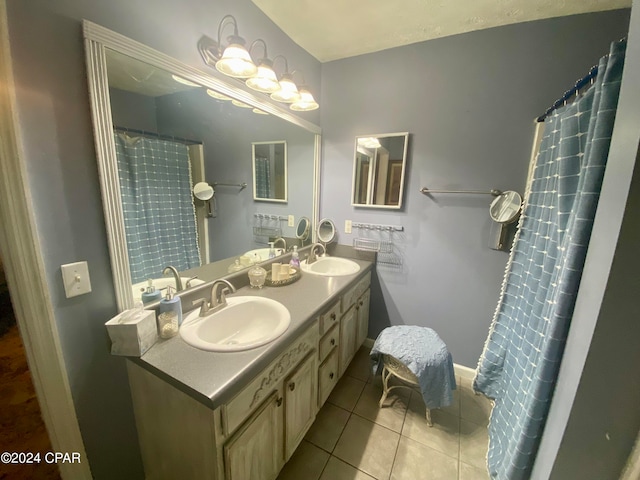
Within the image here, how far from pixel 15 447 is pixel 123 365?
3.47 ft

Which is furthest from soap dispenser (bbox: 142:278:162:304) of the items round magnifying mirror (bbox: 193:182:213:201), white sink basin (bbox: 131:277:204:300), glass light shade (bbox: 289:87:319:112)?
glass light shade (bbox: 289:87:319:112)

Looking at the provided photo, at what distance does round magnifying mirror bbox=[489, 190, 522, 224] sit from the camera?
153 centimetres

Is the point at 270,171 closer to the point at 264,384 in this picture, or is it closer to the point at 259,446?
the point at 264,384

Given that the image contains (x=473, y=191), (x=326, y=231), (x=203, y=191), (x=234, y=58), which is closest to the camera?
(x=234, y=58)

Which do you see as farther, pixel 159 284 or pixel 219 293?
pixel 219 293

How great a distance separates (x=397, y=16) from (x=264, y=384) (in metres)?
2.14

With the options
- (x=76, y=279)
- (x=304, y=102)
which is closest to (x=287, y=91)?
(x=304, y=102)

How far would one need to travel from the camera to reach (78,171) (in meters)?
0.80

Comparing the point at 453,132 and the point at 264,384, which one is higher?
the point at 453,132

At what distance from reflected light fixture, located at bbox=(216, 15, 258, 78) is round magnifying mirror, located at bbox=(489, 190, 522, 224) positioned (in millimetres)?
1694

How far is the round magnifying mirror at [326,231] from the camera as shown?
2.19 meters

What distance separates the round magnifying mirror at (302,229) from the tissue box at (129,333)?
132 cm

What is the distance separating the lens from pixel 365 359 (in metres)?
2.09

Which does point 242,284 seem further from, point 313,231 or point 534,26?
point 534,26
